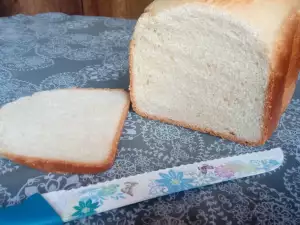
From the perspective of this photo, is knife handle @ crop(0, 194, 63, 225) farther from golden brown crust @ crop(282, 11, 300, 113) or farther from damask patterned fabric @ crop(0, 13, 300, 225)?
golden brown crust @ crop(282, 11, 300, 113)

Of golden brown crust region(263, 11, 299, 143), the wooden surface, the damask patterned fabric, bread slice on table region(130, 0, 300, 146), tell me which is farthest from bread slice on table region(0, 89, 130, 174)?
the wooden surface

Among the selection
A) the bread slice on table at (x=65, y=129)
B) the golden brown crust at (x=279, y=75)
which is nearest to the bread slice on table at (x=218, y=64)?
the golden brown crust at (x=279, y=75)

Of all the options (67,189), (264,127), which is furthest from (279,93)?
(67,189)

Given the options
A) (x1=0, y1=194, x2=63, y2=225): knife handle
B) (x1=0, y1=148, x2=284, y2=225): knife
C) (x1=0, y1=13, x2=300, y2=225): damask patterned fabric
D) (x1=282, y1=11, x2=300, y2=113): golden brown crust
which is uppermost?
(x1=282, y1=11, x2=300, y2=113): golden brown crust

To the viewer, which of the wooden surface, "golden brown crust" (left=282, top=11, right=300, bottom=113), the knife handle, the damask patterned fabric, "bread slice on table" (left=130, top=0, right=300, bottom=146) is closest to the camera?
the knife handle

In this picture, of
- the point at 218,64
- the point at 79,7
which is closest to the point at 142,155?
the point at 218,64

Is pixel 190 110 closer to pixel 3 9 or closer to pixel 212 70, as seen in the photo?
pixel 212 70
